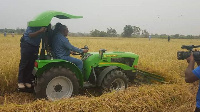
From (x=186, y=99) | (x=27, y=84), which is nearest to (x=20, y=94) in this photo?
(x=27, y=84)

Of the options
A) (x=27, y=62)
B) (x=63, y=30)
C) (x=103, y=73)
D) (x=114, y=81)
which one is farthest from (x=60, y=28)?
(x=114, y=81)

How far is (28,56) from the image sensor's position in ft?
18.6

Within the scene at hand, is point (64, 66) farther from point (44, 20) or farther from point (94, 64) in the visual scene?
point (44, 20)

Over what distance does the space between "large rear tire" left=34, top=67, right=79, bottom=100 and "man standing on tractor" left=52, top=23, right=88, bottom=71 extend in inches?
17.4

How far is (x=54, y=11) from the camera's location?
534cm

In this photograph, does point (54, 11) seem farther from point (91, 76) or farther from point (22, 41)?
point (91, 76)

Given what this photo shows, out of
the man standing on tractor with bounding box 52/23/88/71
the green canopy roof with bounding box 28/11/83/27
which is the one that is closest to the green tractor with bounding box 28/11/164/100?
the green canopy roof with bounding box 28/11/83/27

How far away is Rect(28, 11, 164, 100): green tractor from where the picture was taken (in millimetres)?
5137

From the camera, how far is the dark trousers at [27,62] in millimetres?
5609

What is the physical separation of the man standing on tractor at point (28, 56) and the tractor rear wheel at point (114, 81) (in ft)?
6.36

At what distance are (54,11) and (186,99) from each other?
12.8ft

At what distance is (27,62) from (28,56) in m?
0.15

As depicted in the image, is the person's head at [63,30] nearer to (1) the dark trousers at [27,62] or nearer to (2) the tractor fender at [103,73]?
(1) the dark trousers at [27,62]

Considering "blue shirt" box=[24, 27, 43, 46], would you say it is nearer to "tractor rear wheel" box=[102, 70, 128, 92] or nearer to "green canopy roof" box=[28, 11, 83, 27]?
"green canopy roof" box=[28, 11, 83, 27]
